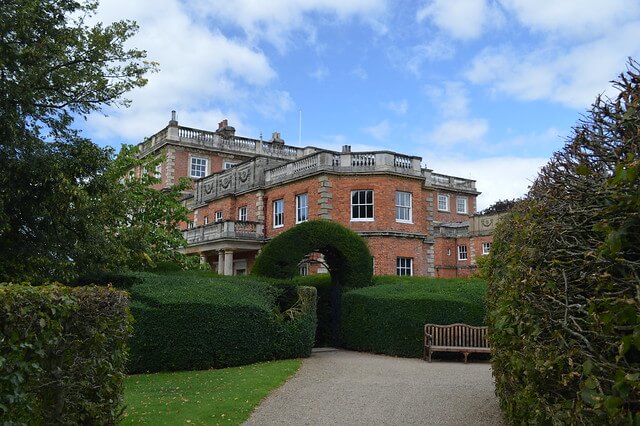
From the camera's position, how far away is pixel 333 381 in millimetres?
10820

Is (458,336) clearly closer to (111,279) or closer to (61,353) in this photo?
(111,279)

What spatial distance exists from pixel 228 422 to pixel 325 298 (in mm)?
11928

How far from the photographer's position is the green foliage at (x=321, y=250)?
17734 millimetres

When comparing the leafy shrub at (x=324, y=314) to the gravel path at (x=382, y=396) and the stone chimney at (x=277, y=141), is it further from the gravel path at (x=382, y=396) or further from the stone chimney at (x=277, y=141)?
the stone chimney at (x=277, y=141)

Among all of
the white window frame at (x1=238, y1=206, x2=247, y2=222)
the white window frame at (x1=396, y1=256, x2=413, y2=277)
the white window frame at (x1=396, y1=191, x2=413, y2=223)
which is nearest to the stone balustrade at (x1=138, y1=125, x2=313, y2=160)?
the white window frame at (x1=238, y1=206, x2=247, y2=222)

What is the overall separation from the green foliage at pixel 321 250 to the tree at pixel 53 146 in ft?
18.7

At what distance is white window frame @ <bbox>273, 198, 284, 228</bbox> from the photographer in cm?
3053

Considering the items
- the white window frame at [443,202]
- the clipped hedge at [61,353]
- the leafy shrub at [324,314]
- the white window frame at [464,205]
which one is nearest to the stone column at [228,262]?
the leafy shrub at [324,314]

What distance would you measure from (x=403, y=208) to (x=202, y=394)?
20.3 m

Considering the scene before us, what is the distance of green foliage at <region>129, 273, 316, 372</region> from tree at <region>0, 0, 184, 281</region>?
152cm

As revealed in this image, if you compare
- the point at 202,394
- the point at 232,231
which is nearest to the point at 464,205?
the point at 232,231

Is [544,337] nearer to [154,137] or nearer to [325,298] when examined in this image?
[325,298]

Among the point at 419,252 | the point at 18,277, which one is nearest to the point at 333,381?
the point at 18,277

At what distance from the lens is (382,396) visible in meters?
9.27
